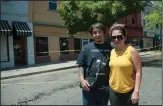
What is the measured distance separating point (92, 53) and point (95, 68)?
208 millimetres

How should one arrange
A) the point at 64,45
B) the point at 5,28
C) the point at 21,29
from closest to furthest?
the point at 5,28 → the point at 21,29 → the point at 64,45

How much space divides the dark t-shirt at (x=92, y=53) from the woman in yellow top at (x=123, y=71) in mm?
328

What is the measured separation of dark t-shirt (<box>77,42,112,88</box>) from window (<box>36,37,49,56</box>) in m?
20.8

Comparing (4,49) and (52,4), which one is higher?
(52,4)

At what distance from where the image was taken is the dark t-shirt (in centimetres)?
432

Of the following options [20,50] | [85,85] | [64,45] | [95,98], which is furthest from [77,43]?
[85,85]

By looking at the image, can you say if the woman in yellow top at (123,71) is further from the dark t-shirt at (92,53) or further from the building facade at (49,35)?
the building facade at (49,35)

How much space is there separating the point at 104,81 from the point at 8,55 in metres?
18.5

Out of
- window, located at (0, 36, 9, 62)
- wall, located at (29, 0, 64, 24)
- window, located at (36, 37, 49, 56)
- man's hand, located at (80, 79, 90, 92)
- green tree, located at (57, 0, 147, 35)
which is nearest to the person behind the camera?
man's hand, located at (80, 79, 90, 92)

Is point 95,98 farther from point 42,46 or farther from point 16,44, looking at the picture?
point 42,46

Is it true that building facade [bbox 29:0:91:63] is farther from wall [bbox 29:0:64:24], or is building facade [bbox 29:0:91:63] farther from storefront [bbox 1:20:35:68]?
storefront [bbox 1:20:35:68]

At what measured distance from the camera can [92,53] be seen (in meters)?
4.35

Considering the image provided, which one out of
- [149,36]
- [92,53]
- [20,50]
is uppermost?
[149,36]

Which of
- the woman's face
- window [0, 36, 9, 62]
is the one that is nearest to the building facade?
window [0, 36, 9, 62]
